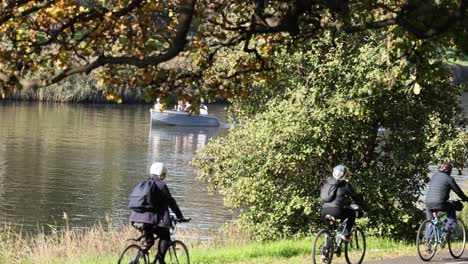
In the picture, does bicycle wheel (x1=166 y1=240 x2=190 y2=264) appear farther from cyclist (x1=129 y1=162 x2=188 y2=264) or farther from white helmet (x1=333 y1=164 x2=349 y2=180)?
white helmet (x1=333 y1=164 x2=349 y2=180)

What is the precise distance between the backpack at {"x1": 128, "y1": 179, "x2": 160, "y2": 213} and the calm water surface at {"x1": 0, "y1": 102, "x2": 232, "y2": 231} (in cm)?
1432

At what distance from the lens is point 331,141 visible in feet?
67.4

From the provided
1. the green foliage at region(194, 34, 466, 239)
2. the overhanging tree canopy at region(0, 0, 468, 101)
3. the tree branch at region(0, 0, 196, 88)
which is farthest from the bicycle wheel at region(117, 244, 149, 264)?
the green foliage at region(194, 34, 466, 239)

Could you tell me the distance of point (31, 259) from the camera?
17.6 meters

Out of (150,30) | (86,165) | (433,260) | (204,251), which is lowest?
(86,165)

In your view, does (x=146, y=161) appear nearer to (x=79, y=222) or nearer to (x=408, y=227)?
(x=79, y=222)

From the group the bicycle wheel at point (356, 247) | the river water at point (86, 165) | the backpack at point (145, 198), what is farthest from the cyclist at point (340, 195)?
the river water at point (86, 165)

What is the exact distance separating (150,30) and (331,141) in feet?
31.7

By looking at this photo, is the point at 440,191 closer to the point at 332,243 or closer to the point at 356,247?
the point at 356,247

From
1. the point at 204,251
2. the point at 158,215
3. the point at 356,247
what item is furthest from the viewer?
the point at 204,251

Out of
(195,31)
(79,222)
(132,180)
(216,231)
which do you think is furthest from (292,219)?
(132,180)

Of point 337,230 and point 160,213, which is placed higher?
point 160,213

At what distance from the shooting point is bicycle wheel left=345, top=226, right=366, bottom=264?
14.6m

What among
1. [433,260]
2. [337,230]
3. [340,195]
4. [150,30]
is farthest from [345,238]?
[150,30]
